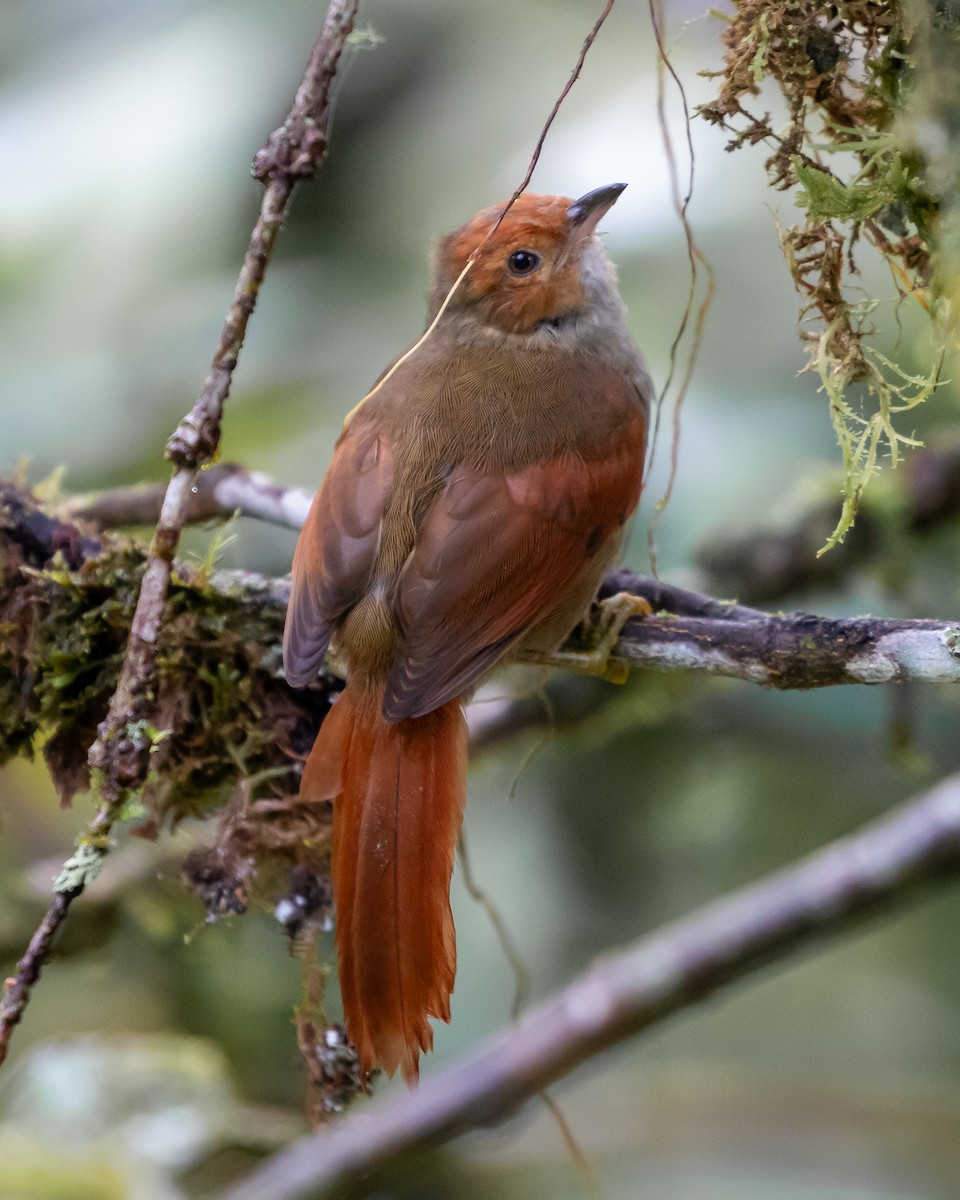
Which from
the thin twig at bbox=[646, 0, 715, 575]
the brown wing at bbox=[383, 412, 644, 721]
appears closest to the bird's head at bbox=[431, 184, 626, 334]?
the thin twig at bbox=[646, 0, 715, 575]

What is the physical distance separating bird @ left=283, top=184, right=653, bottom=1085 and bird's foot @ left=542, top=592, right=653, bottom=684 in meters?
0.04

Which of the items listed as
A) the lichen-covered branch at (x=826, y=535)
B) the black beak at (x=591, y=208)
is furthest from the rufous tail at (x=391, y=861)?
the lichen-covered branch at (x=826, y=535)

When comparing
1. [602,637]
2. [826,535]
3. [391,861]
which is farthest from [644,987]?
[826,535]

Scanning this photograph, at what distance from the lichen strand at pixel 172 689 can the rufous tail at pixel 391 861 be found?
0.57 feet

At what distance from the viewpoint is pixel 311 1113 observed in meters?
2.27

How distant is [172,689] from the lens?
8.16ft

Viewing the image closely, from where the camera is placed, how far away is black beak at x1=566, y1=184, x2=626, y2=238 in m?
2.80

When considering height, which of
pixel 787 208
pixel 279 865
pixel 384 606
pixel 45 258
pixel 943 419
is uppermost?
pixel 45 258

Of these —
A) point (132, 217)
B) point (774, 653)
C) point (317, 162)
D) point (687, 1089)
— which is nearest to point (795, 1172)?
point (687, 1089)

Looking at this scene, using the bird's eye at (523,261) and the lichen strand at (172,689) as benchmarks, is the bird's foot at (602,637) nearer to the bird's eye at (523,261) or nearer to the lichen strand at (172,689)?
the lichen strand at (172,689)

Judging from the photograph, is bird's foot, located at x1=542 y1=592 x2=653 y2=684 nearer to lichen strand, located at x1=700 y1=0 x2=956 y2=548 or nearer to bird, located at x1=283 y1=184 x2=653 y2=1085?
bird, located at x1=283 y1=184 x2=653 y2=1085

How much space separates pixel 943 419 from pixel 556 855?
5.41ft

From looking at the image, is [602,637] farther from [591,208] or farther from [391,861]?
[591,208]

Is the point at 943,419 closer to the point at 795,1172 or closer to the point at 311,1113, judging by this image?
the point at 795,1172
